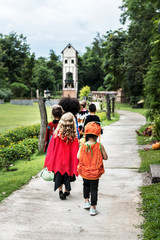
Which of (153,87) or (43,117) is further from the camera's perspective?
(153,87)

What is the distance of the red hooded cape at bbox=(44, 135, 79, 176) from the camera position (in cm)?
498

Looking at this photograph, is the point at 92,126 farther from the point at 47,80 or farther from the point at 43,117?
the point at 47,80

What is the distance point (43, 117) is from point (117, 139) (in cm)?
391

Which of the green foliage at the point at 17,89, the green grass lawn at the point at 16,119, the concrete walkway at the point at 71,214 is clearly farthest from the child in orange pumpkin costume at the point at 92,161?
the green foliage at the point at 17,89

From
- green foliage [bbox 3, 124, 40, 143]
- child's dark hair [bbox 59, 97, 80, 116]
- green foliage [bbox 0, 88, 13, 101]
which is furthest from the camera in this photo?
green foliage [bbox 0, 88, 13, 101]

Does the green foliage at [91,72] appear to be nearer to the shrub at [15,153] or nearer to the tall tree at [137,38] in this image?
the tall tree at [137,38]

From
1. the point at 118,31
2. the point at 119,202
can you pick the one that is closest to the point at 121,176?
the point at 119,202

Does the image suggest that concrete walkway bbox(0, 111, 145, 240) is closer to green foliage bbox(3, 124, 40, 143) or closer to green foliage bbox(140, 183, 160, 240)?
green foliage bbox(140, 183, 160, 240)

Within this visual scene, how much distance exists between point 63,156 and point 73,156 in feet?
0.57

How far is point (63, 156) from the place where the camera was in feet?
16.3

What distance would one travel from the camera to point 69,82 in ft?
208

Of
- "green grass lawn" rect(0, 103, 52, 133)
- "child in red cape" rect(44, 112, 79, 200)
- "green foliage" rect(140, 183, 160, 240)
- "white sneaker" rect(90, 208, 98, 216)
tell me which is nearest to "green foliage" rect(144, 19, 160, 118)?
"green foliage" rect(140, 183, 160, 240)

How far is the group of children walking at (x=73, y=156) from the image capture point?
4367 mm

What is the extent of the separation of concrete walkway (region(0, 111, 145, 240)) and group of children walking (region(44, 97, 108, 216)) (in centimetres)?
25
